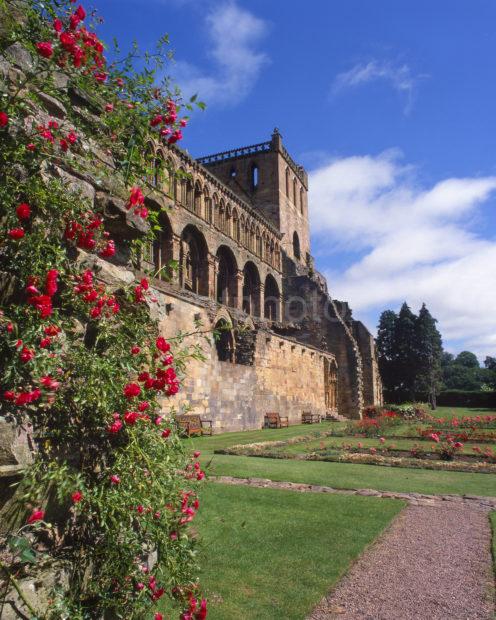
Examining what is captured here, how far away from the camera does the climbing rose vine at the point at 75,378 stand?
2.00 metres

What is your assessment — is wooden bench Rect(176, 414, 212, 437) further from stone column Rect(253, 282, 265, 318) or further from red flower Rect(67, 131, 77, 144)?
stone column Rect(253, 282, 265, 318)

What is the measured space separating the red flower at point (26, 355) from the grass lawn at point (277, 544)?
2180 millimetres

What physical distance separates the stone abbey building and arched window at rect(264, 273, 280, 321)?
0.32 ft

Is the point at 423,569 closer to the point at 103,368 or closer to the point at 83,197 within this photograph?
the point at 103,368

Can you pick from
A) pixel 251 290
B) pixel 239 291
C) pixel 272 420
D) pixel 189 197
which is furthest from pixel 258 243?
pixel 272 420

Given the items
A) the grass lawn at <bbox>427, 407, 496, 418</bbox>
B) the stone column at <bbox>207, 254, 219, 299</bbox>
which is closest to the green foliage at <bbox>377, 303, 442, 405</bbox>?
the grass lawn at <bbox>427, 407, 496, 418</bbox>

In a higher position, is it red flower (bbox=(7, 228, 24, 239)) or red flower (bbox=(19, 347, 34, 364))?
red flower (bbox=(7, 228, 24, 239))

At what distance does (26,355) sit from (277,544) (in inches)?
132

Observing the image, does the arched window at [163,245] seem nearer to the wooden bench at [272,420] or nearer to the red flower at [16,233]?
the wooden bench at [272,420]

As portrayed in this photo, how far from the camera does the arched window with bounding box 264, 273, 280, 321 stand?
3719 centimetres

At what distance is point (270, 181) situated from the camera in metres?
42.1

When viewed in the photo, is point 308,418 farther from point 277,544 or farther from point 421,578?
point 421,578

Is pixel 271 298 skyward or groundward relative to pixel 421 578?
skyward

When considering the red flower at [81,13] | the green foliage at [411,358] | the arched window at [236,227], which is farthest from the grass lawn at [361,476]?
the green foliage at [411,358]
